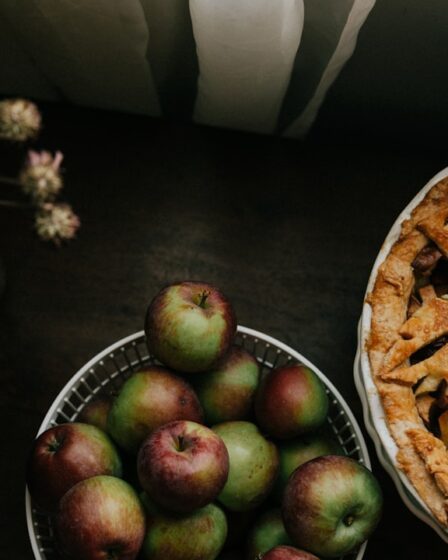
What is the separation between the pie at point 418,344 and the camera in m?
0.78

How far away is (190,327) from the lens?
798 millimetres

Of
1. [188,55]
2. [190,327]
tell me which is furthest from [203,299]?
[188,55]

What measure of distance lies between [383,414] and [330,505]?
0.33 feet

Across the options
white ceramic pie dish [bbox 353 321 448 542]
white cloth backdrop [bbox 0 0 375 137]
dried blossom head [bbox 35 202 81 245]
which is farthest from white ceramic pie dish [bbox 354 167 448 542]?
dried blossom head [bbox 35 202 81 245]

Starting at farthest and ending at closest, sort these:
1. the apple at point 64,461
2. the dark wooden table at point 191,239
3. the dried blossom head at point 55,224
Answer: the dark wooden table at point 191,239 → the apple at point 64,461 → the dried blossom head at point 55,224

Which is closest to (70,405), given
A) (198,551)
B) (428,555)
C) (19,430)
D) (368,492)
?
(19,430)

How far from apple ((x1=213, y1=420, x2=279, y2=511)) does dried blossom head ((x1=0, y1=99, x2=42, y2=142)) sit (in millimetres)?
347

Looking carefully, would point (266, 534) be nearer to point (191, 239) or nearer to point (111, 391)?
point (111, 391)

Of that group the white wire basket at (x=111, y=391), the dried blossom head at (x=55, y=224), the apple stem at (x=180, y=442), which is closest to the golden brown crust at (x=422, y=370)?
the white wire basket at (x=111, y=391)

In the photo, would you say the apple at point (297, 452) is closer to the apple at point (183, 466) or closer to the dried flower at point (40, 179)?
the apple at point (183, 466)

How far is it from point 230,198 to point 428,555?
50cm

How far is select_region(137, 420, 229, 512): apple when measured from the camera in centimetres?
73

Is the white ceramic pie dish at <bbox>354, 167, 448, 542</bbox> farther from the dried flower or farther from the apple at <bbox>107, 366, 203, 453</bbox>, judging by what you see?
the dried flower

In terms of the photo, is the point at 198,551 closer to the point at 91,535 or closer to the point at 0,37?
the point at 91,535
